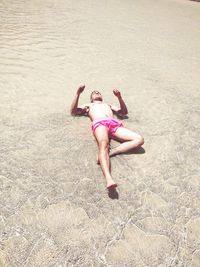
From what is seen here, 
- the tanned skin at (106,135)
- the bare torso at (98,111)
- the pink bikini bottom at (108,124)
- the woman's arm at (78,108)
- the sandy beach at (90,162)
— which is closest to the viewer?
the sandy beach at (90,162)

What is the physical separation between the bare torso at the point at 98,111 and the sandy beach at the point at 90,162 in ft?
0.56

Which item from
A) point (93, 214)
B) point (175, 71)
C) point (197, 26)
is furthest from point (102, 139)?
point (197, 26)

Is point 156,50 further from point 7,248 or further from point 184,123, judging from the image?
point 7,248

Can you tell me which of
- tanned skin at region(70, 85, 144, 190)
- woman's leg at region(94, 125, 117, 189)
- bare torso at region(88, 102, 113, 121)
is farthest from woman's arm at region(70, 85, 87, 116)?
woman's leg at region(94, 125, 117, 189)

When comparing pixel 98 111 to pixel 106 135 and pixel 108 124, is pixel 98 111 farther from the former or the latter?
pixel 106 135

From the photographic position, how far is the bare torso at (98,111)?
4375 mm

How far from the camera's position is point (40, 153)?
12.5 feet

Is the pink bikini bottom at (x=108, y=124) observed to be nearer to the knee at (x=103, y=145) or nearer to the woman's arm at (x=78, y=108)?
the knee at (x=103, y=145)

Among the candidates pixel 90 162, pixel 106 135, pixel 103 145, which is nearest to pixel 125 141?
pixel 106 135

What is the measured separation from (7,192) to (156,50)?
260 inches

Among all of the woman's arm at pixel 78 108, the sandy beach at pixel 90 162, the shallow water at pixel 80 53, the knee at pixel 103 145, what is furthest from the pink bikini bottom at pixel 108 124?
the shallow water at pixel 80 53

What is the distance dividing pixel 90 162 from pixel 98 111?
0.96 meters

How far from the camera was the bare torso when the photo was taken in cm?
438

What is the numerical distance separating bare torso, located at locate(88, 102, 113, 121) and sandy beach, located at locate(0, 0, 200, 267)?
0.17 metres
